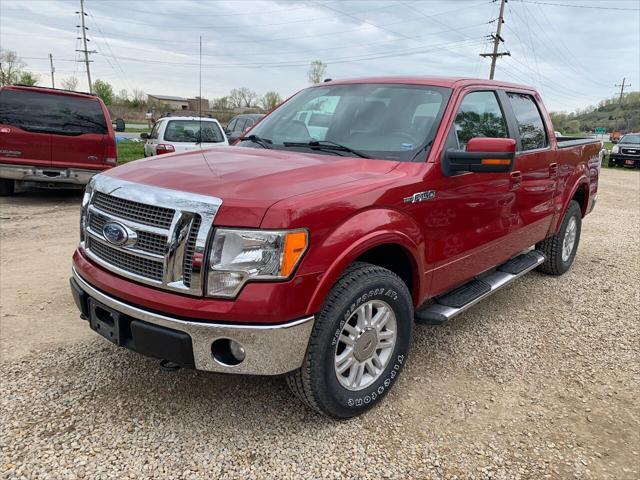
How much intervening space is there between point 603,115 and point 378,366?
166 metres

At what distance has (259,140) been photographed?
12.1 feet

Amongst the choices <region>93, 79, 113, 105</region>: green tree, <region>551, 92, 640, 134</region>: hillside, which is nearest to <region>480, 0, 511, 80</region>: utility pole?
<region>551, 92, 640, 134</region>: hillside

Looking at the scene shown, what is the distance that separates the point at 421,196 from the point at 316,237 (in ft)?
2.86

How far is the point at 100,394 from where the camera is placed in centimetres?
290

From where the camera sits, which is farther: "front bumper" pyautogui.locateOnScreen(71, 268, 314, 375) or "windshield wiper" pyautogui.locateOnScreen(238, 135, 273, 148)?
"windshield wiper" pyautogui.locateOnScreen(238, 135, 273, 148)

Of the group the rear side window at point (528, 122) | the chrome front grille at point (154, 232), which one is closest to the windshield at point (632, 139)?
the rear side window at point (528, 122)

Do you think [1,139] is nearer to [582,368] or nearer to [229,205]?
[229,205]

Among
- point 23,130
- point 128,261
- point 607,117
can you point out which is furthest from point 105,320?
point 607,117

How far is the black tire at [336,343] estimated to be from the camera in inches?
96.3

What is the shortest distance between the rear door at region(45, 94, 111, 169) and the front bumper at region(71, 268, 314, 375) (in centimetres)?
682

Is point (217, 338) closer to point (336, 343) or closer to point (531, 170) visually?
point (336, 343)

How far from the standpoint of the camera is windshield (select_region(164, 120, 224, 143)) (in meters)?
10.7

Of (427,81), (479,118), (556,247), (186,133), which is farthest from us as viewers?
(186,133)

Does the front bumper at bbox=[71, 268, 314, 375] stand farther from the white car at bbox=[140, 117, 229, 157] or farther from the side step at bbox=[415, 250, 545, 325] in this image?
the white car at bbox=[140, 117, 229, 157]
